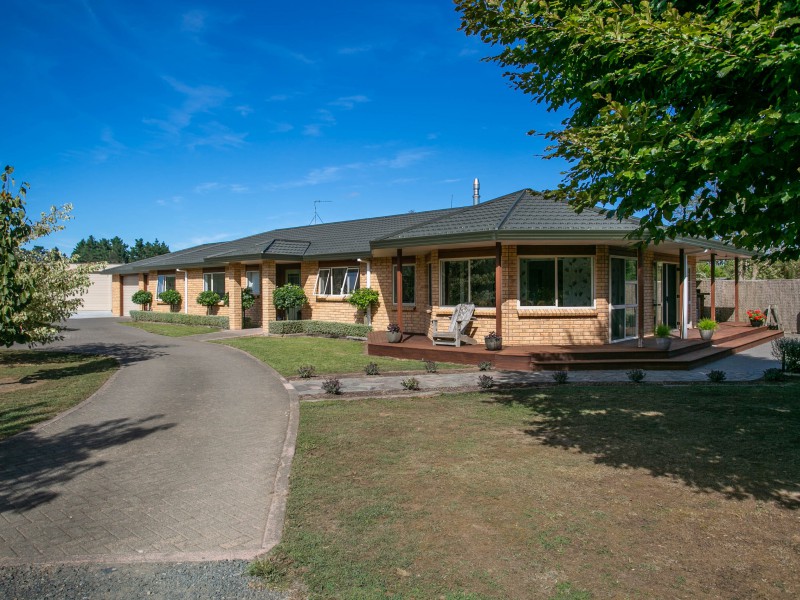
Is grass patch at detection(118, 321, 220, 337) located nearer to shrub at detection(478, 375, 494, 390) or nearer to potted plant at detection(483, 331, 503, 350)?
potted plant at detection(483, 331, 503, 350)

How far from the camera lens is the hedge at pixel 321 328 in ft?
62.8

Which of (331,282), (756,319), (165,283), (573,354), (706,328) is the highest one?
(165,283)

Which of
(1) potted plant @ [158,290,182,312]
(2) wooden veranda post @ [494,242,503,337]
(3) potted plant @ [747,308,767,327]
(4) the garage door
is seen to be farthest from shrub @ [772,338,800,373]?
(4) the garage door

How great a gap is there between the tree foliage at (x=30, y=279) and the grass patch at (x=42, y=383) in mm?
856

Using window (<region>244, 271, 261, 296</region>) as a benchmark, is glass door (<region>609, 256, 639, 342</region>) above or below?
below

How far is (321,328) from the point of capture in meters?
20.3

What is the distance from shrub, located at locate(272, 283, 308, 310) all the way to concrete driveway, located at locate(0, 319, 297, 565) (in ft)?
35.3

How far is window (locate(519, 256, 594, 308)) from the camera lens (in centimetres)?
1413

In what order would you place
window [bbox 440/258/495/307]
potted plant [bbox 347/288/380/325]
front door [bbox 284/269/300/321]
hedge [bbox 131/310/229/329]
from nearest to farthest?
window [bbox 440/258/495/307], potted plant [bbox 347/288/380/325], front door [bbox 284/269/300/321], hedge [bbox 131/310/229/329]

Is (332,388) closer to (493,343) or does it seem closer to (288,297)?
(493,343)

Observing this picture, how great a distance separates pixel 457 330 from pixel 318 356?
13.0ft

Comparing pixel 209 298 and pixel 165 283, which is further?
pixel 165 283

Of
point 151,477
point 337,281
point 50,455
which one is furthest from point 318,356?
point 151,477

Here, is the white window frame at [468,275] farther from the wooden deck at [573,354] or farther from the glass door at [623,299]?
the glass door at [623,299]
